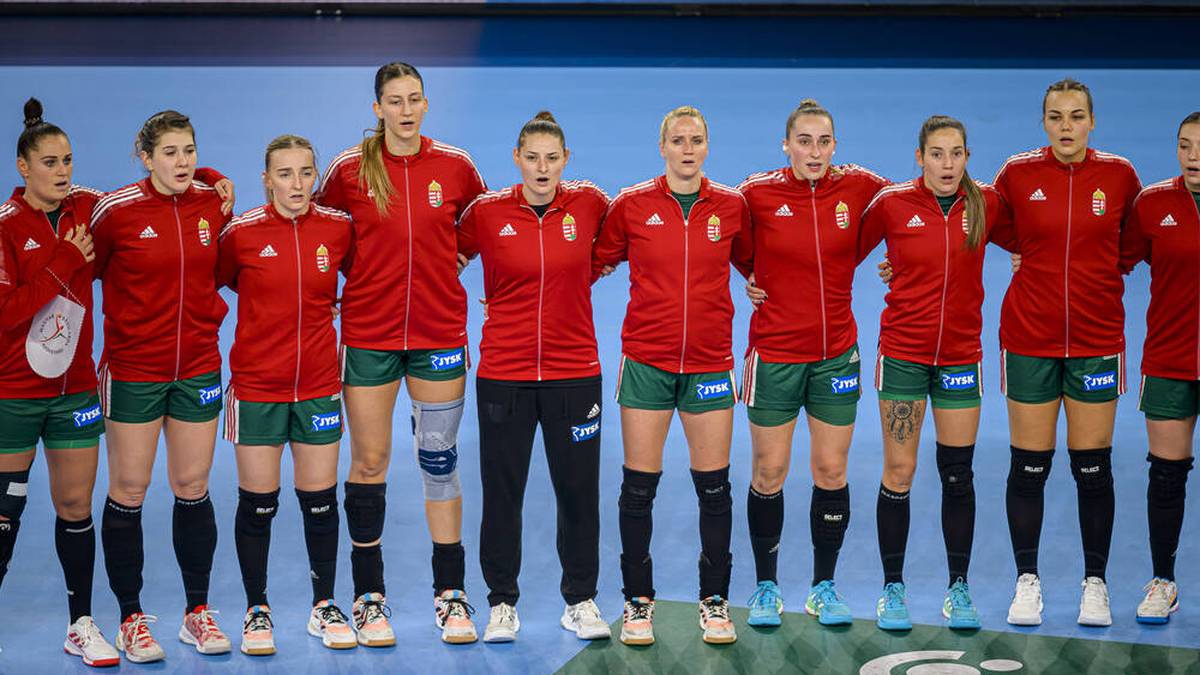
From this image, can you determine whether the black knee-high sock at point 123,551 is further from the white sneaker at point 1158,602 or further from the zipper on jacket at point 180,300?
the white sneaker at point 1158,602

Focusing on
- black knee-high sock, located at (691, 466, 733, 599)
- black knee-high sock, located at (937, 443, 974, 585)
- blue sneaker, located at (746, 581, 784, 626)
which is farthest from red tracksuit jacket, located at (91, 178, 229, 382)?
black knee-high sock, located at (937, 443, 974, 585)

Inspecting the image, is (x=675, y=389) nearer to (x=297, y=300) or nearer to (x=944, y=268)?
(x=944, y=268)

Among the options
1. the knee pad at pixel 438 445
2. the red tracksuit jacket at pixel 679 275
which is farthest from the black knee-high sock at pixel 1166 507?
the knee pad at pixel 438 445

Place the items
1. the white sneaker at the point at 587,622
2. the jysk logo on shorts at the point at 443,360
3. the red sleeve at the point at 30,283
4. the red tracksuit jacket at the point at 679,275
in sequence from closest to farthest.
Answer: the red sleeve at the point at 30,283 → the red tracksuit jacket at the point at 679,275 → the jysk logo on shorts at the point at 443,360 → the white sneaker at the point at 587,622

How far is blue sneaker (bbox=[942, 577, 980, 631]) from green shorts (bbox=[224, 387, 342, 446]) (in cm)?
289

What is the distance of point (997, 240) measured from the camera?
6.82m

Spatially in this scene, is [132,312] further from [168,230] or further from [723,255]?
[723,255]

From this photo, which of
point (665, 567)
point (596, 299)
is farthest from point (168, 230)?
point (596, 299)

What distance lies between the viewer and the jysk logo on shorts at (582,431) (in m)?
6.45

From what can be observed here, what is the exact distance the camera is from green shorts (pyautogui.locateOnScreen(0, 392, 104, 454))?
612 centimetres

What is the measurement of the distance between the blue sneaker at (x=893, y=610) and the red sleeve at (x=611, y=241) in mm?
1945

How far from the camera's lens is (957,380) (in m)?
6.56

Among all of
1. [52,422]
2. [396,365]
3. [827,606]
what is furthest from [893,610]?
[52,422]

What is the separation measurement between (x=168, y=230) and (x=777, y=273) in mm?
2616
